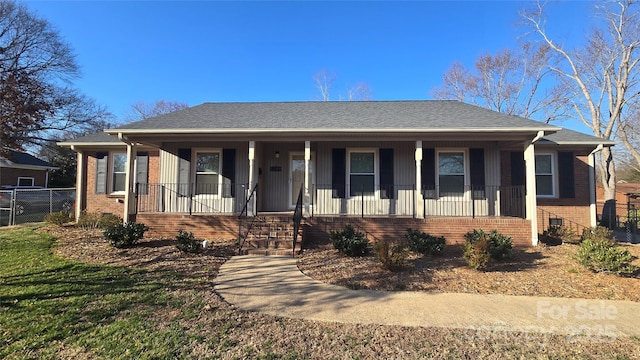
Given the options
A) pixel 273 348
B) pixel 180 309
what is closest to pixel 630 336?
pixel 273 348

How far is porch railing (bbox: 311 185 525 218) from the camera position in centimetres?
1042

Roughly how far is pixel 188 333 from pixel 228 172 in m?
7.77

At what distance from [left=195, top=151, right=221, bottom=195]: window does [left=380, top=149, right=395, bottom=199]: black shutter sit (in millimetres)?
5538

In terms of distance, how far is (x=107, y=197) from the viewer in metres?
12.8

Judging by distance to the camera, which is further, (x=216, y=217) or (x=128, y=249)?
(x=216, y=217)

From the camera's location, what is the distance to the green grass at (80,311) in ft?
10.9

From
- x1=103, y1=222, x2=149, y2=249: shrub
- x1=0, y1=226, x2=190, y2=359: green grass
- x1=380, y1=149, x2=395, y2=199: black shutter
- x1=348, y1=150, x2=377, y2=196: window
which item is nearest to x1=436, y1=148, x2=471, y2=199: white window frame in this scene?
x1=380, y1=149, x2=395, y2=199: black shutter

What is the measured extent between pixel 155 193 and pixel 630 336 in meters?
12.4

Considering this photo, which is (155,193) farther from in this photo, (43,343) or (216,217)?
(43,343)

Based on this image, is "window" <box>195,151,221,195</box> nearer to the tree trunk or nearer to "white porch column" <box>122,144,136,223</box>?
"white porch column" <box>122,144,136,223</box>

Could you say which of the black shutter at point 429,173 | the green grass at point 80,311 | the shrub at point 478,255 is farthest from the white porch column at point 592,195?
the green grass at point 80,311

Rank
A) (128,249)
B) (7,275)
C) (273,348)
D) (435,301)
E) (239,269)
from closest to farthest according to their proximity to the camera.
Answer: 1. (273,348)
2. (435,301)
3. (7,275)
4. (239,269)
5. (128,249)

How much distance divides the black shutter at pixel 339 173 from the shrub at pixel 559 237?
6.00 meters

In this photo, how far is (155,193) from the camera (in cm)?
1157
